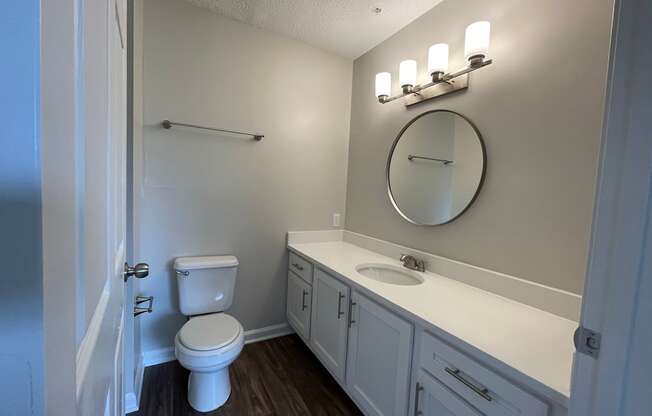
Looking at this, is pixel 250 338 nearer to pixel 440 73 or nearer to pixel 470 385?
pixel 470 385

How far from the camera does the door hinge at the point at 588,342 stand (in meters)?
0.58

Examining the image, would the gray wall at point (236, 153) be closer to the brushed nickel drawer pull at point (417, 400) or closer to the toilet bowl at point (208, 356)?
the toilet bowl at point (208, 356)

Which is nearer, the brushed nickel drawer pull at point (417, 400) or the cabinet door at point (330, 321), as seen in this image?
the brushed nickel drawer pull at point (417, 400)

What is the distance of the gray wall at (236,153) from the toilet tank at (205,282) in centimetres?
14

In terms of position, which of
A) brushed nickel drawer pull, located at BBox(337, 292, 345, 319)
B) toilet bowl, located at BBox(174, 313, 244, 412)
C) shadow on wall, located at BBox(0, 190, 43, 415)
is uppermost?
shadow on wall, located at BBox(0, 190, 43, 415)

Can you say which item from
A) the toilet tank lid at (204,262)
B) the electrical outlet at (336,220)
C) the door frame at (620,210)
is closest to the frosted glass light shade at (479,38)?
the door frame at (620,210)

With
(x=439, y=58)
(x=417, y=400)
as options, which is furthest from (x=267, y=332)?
(x=439, y=58)

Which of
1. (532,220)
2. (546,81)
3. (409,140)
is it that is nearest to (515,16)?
(546,81)

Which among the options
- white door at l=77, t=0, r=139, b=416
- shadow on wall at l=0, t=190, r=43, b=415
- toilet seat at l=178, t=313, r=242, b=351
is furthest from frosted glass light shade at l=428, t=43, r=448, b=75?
toilet seat at l=178, t=313, r=242, b=351

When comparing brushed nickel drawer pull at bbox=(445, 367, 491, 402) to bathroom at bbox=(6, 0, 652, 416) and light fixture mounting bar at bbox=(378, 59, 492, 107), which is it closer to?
bathroom at bbox=(6, 0, 652, 416)

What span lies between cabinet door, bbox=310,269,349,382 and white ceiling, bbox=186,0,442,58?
1731 millimetres

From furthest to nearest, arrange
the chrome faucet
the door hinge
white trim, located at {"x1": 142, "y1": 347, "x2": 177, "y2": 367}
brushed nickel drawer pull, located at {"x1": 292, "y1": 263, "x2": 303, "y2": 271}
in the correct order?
1. brushed nickel drawer pull, located at {"x1": 292, "y1": 263, "x2": 303, "y2": 271}
2. white trim, located at {"x1": 142, "y1": 347, "x2": 177, "y2": 367}
3. the chrome faucet
4. the door hinge

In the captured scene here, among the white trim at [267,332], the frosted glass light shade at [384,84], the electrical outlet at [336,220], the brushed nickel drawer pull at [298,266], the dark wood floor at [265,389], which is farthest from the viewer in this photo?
the electrical outlet at [336,220]

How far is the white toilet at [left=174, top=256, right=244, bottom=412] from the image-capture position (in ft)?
4.58
